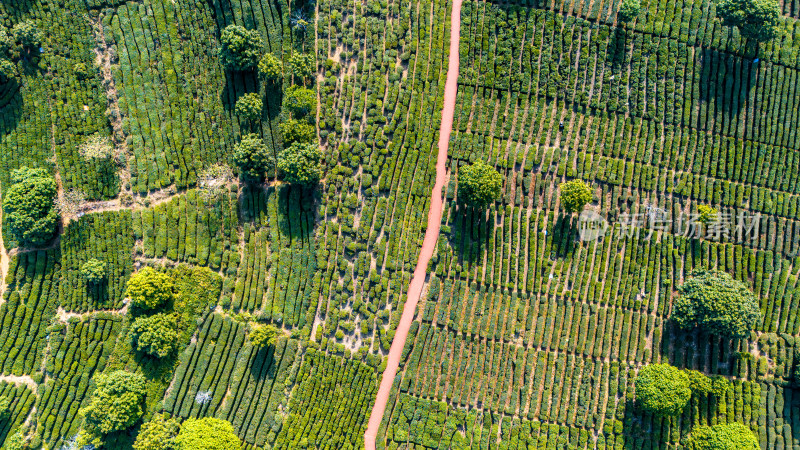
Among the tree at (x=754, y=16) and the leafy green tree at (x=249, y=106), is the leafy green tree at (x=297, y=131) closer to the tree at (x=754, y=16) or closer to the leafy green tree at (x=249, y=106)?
the leafy green tree at (x=249, y=106)

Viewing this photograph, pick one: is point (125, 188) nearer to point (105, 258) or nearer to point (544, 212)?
point (105, 258)

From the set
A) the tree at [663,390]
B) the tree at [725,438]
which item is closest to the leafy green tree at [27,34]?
the tree at [663,390]

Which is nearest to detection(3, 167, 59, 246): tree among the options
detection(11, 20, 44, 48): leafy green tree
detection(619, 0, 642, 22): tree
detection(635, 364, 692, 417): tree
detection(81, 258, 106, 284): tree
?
detection(81, 258, 106, 284): tree

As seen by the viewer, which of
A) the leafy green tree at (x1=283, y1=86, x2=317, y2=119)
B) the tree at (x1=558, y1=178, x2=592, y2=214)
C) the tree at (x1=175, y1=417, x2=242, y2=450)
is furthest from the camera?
the leafy green tree at (x1=283, y1=86, x2=317, y2=119)

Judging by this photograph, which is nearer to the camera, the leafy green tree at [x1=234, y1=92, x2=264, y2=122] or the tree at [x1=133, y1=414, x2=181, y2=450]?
the tree at [x1=133, y1=414, x2=181, y2=450]

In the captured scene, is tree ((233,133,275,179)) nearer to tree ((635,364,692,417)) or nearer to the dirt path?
the dirt path

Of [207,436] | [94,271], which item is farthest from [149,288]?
[207,436]
